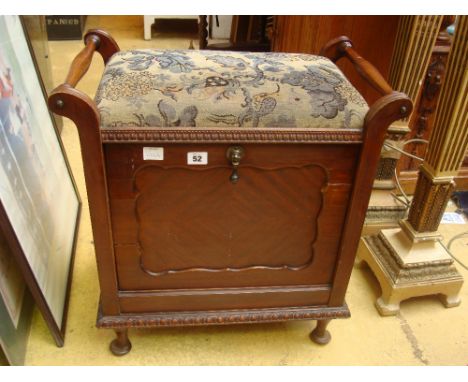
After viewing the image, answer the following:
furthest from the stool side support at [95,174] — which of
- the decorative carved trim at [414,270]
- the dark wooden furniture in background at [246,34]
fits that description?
the dark wooden furniture in background at [246,34]

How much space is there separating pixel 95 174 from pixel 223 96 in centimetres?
26

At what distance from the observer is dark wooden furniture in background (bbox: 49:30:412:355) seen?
0.80 metres

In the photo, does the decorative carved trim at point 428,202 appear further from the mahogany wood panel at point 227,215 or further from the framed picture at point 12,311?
the framed picture at point 12,311

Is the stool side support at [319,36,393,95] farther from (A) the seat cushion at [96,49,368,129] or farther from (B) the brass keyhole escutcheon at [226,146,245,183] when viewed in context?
(B) the brass keyhole escutcheon at [226,146,245,183]

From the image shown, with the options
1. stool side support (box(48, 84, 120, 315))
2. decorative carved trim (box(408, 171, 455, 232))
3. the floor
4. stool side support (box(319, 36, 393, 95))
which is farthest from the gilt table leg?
stool side support (box(319, 36, 393, 95))

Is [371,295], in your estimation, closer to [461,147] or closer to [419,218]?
[419,218]

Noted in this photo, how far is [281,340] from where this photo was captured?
3.81ft

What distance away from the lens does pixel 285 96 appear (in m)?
0.83

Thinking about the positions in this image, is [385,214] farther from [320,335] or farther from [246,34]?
[246,34]

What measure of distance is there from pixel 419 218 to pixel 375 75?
1.50 ft

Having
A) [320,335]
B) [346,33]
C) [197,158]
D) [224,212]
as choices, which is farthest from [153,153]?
[346,33]

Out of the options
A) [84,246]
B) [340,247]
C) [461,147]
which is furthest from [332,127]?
[84,246]

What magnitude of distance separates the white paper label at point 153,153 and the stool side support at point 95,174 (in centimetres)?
7

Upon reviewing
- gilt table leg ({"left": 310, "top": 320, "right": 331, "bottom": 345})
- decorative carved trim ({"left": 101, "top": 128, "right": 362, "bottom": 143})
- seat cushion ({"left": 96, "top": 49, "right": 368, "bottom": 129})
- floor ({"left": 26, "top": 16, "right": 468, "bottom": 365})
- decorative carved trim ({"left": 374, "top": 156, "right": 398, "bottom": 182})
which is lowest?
floor ({"left": 26, "top": 16, "right": 468, "bottom": 365})
